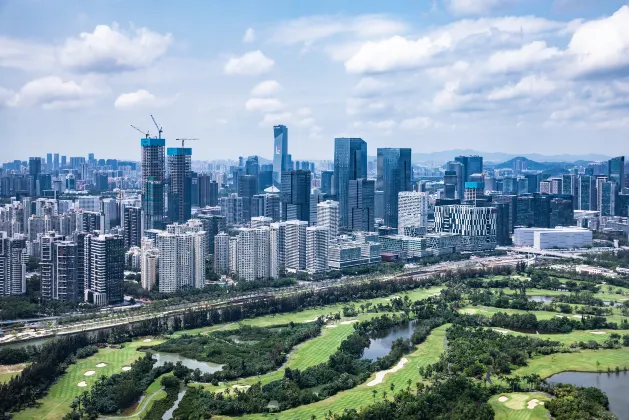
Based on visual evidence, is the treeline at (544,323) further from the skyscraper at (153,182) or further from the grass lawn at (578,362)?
the skyscraper at (153,182)

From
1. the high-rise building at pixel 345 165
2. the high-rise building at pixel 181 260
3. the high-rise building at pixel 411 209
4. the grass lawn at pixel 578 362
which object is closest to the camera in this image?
the grass lawn at pixel 578 362

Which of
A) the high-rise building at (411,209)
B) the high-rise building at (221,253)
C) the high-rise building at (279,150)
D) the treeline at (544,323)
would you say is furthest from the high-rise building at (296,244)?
the high-rise building at (279,150)

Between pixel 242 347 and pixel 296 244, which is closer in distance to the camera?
pixel 242 347

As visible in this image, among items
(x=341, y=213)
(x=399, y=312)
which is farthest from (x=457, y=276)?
(x=341, y=213)

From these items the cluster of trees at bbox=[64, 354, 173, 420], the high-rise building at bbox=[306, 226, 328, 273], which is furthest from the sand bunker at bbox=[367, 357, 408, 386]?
the high-rise building at bbox=[306, 226, 328, 273]

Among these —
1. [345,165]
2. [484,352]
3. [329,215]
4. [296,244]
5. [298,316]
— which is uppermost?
[345,165]

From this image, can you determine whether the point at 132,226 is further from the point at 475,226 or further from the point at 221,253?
the point at 475,226

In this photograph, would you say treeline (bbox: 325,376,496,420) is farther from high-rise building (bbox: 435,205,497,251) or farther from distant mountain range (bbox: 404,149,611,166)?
distant mountain range (bbox: 404,149,611,166)

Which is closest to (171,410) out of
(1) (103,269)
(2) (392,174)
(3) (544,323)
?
(1) (103,269)
